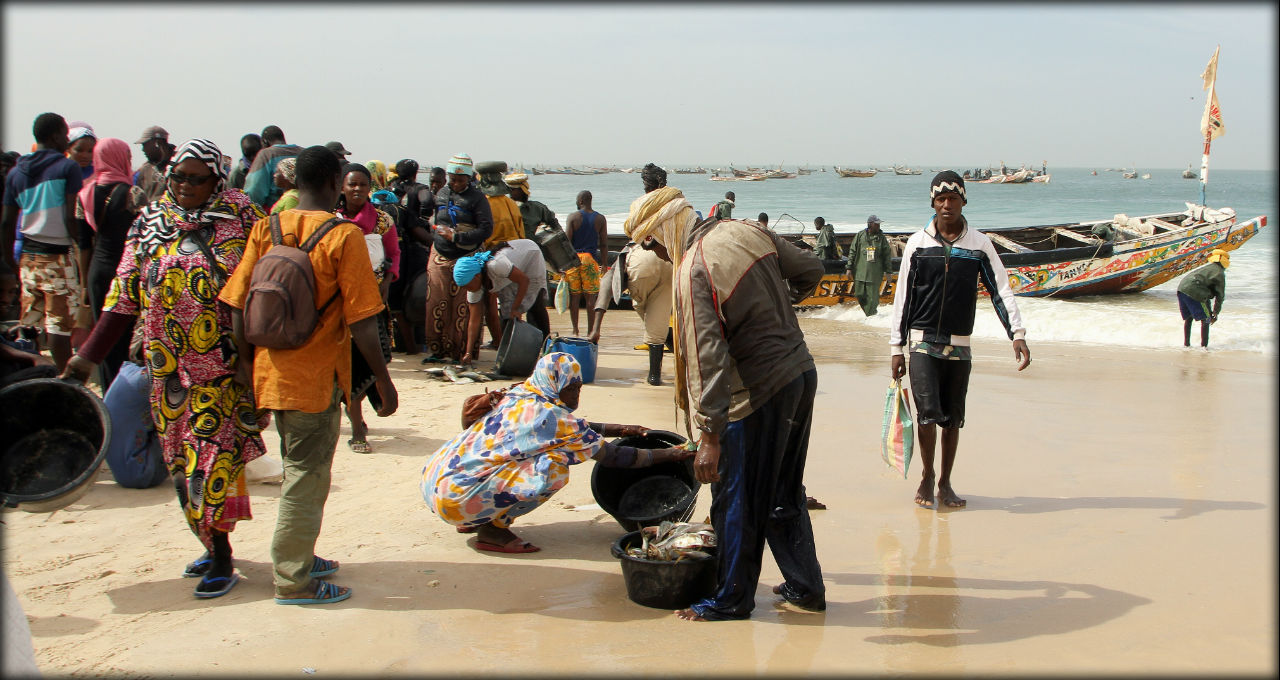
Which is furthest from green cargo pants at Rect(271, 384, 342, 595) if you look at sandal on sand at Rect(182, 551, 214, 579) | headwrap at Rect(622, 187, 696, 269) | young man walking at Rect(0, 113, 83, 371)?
young man walking at Rect(0, 113, 83, 371)

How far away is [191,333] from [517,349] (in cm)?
466

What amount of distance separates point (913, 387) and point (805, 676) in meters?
2.39

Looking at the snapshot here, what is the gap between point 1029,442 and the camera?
6984 millimetres

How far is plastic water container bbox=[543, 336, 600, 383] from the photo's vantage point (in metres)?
8.44

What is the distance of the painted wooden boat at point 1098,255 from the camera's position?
17.6 metres

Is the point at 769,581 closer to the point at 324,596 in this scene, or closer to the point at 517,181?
the point at 324,596

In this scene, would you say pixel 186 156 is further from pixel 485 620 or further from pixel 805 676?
pixel 805 676

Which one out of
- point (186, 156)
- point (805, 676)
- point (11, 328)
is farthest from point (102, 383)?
point (805, 676)

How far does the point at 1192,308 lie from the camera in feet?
41.7

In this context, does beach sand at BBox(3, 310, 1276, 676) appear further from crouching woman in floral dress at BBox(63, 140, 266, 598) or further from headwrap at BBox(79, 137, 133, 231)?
headwrap at BBox(79, 137, 133, 231)

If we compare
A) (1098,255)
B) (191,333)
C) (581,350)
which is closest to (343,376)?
(191,333)

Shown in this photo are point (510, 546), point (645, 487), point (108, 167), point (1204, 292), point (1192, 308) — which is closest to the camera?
point (510, 546)

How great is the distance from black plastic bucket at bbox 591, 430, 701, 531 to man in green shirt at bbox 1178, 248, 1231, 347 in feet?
33.9

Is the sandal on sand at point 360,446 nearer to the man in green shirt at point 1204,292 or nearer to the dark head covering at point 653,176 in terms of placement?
the dark head covering at point 653,176
